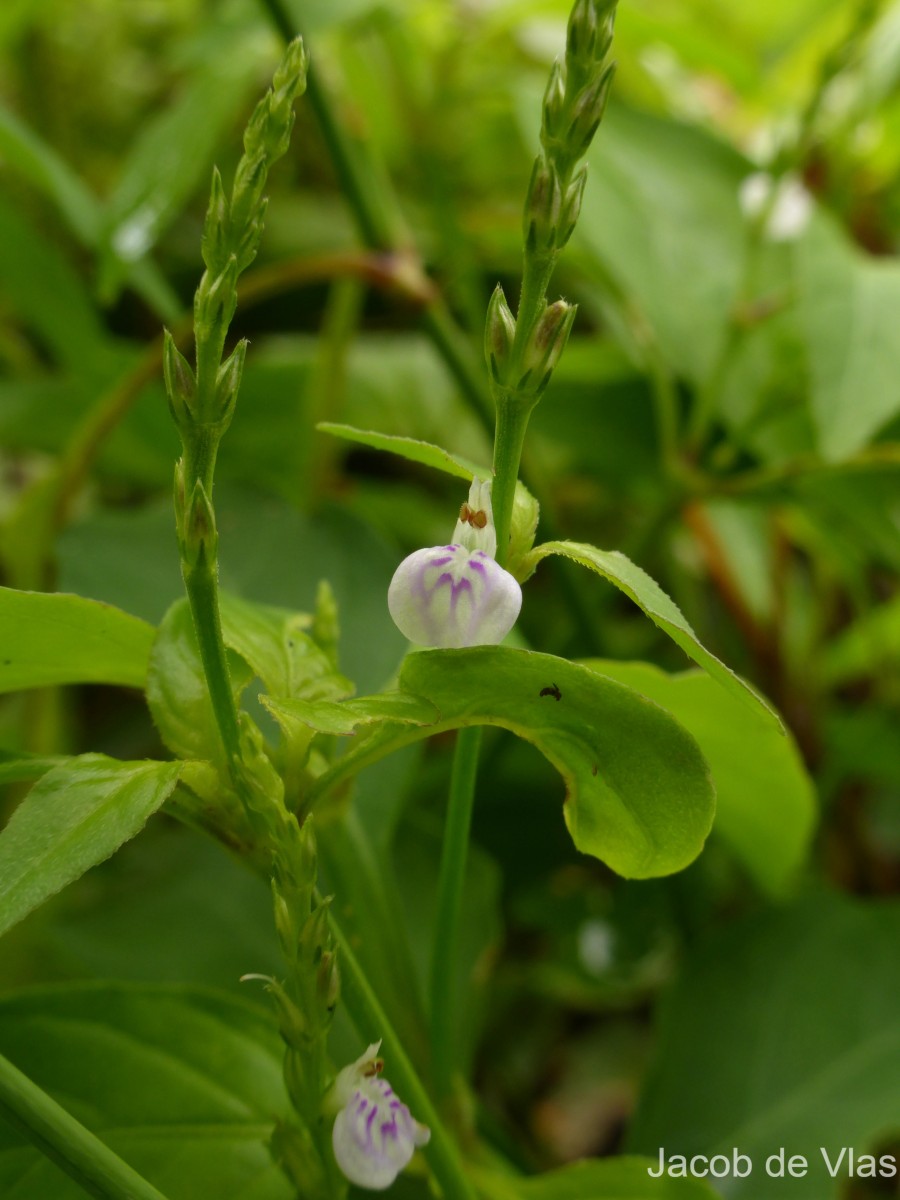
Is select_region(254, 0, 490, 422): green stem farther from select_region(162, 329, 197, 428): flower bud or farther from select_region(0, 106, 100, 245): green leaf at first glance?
select_region(162, 329, 197, 428): flower bud

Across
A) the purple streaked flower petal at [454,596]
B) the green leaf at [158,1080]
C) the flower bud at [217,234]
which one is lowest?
the green leaf at [158,1080]

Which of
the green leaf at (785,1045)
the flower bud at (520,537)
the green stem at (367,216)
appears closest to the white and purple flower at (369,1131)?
the flower bud at (520,537)

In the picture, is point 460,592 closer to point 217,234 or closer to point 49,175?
point 217,234

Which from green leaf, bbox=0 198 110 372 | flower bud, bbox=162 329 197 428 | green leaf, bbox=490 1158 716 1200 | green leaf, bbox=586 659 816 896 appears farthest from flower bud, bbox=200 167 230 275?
green leaf, bbox=0 198 110 372

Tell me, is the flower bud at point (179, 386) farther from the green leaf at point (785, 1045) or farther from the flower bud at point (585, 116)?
the green leaf at point (785, 1045)

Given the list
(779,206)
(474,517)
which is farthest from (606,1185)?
(779,206)

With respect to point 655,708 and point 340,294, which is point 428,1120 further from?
point 340,294

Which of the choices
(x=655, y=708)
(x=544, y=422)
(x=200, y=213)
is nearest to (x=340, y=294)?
(x=544, y=422)
